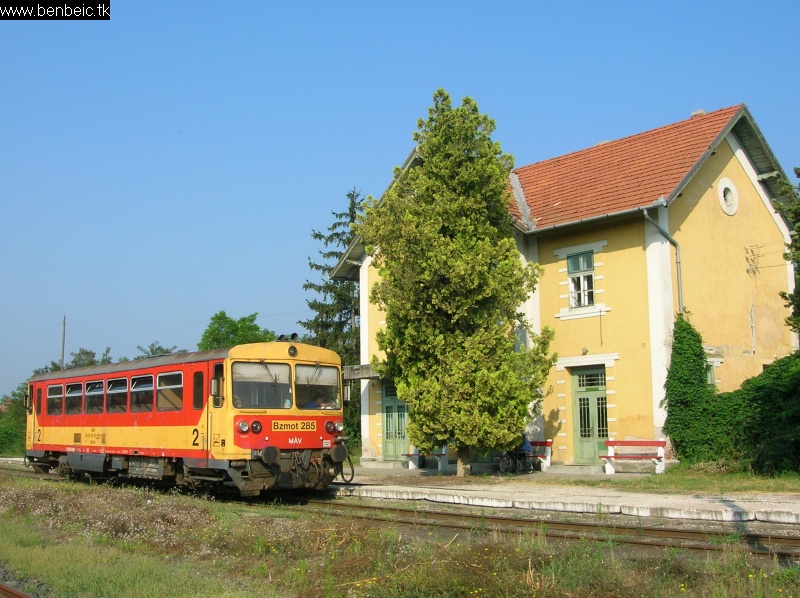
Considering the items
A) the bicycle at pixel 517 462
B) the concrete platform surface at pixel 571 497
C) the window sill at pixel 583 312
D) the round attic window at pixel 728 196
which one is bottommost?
the concrete platform surface at pixel 571 497

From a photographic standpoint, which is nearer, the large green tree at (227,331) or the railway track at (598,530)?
the railway track at (598,530)

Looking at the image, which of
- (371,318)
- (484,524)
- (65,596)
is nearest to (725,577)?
(484,524)

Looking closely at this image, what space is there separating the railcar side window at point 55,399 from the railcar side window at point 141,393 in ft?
14.8

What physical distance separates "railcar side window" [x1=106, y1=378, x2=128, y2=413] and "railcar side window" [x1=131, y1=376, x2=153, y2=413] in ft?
1.26

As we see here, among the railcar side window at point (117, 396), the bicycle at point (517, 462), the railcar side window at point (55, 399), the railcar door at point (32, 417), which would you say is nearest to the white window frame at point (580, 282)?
the bicycle at point (517, 462)

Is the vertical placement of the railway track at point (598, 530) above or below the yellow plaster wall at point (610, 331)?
below

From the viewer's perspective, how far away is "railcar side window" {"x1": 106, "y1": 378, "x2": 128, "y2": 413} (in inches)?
725

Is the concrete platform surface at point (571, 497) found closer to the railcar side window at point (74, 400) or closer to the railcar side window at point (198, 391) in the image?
the railcar side window at point (198, 391)

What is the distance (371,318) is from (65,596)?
64.6 ft

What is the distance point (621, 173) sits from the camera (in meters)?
23.4

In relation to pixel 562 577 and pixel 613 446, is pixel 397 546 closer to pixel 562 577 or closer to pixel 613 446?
pixel 562 577

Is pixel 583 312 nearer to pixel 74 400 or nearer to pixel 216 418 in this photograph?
pixel 216 418

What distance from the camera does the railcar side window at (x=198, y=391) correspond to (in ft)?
51.8

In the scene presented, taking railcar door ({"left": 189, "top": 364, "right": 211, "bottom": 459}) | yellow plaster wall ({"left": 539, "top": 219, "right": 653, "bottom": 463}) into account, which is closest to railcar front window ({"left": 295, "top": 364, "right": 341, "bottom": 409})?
railcar door ({"left": 189, "top": 364, "right": 211, "bottom": 459})
